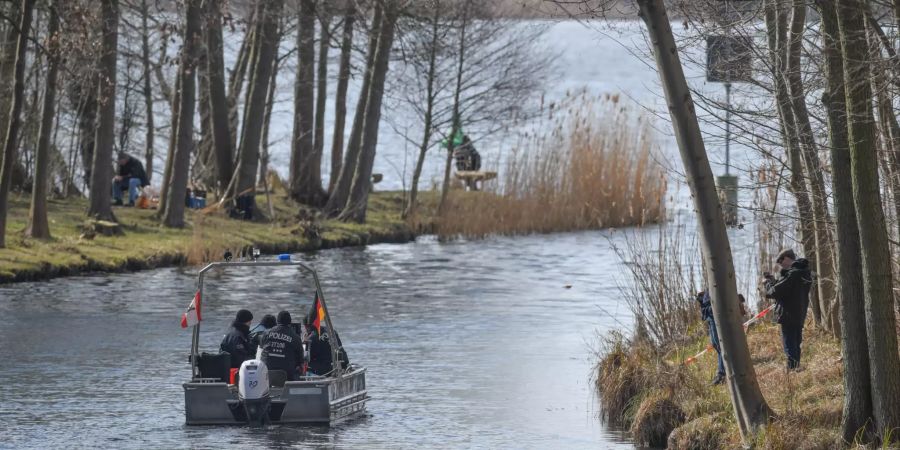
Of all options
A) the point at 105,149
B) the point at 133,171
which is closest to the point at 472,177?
the point at 133,171

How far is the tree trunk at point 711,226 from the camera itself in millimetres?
13414

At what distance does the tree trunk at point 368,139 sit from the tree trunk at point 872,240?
3062 cm

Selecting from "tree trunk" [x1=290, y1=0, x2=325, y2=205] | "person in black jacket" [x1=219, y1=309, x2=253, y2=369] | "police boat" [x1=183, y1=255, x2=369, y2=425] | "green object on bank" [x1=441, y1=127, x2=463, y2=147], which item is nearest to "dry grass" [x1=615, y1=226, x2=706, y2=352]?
"police boat" [x1=183, y1=255, x2=369, y2=425]

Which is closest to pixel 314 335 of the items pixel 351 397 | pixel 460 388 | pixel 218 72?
pixel 351 397

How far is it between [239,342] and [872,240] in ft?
25.9

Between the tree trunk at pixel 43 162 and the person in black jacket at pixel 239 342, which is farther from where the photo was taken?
the tree trunk at pixel 43 162

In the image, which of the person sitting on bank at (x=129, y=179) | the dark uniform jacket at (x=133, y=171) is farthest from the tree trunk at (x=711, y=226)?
the dark uniform jacket at (x=133, y=171)

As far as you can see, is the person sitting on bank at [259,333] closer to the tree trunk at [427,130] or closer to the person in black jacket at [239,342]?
the person in black jacket at [239,342]

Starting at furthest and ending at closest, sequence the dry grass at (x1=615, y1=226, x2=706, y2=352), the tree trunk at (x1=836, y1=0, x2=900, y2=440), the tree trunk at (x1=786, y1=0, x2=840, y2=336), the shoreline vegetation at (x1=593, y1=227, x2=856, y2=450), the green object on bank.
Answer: the green object on bank < the dry grass at (x1=615, y1=226, x2=706, y2=352) < the tree trunk at (x1=786, y1=0, x2=840, y2=336) < the shoreline vegetation at (x1=593, y1=227, x2=856, y2=450) < the tree trunk at (x1=836, y1=0, x2=900, y2=440)

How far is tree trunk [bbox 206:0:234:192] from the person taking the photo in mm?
40125

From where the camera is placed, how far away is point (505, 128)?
1820 inches

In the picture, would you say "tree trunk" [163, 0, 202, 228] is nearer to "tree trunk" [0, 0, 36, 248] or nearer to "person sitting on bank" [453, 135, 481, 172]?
"tree trunk" [0, 0, 36, 248]

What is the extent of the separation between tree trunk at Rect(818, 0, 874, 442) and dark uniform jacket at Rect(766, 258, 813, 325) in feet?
11.0

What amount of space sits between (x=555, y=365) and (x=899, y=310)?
741 centimetres
